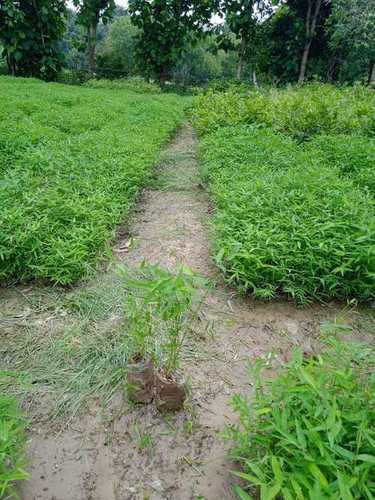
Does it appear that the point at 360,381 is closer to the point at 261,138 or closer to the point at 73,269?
the point at 73,269

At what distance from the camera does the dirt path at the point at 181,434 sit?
53.7 inches

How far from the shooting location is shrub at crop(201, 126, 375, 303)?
7.97 feet

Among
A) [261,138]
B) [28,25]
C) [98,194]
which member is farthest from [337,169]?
[28,25]

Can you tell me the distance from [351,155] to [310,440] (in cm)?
417

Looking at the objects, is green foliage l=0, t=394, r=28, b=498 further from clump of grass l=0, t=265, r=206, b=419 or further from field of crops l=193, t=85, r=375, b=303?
field of crops l=193, t=85, r=375, b=303

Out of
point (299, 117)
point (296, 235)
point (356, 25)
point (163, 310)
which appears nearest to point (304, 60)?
point (356, 25)

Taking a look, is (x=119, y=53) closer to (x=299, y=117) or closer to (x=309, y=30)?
(x=309, y=30)

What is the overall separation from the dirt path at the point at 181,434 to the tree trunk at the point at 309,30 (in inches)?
678

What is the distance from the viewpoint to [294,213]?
9.71 ft

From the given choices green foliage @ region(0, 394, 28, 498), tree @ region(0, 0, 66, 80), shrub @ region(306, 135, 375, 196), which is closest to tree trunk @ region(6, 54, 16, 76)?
tree @ region(0, 0, 66, 80)

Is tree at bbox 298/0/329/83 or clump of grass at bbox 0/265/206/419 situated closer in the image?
clump of grass at bbox 0/265/206/419

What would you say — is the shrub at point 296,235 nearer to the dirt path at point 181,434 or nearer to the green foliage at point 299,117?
the dirt path at point 181,434

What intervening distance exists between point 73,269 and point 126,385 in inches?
43.4

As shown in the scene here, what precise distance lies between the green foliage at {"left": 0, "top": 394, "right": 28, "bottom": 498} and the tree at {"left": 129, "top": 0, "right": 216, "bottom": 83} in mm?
19898
